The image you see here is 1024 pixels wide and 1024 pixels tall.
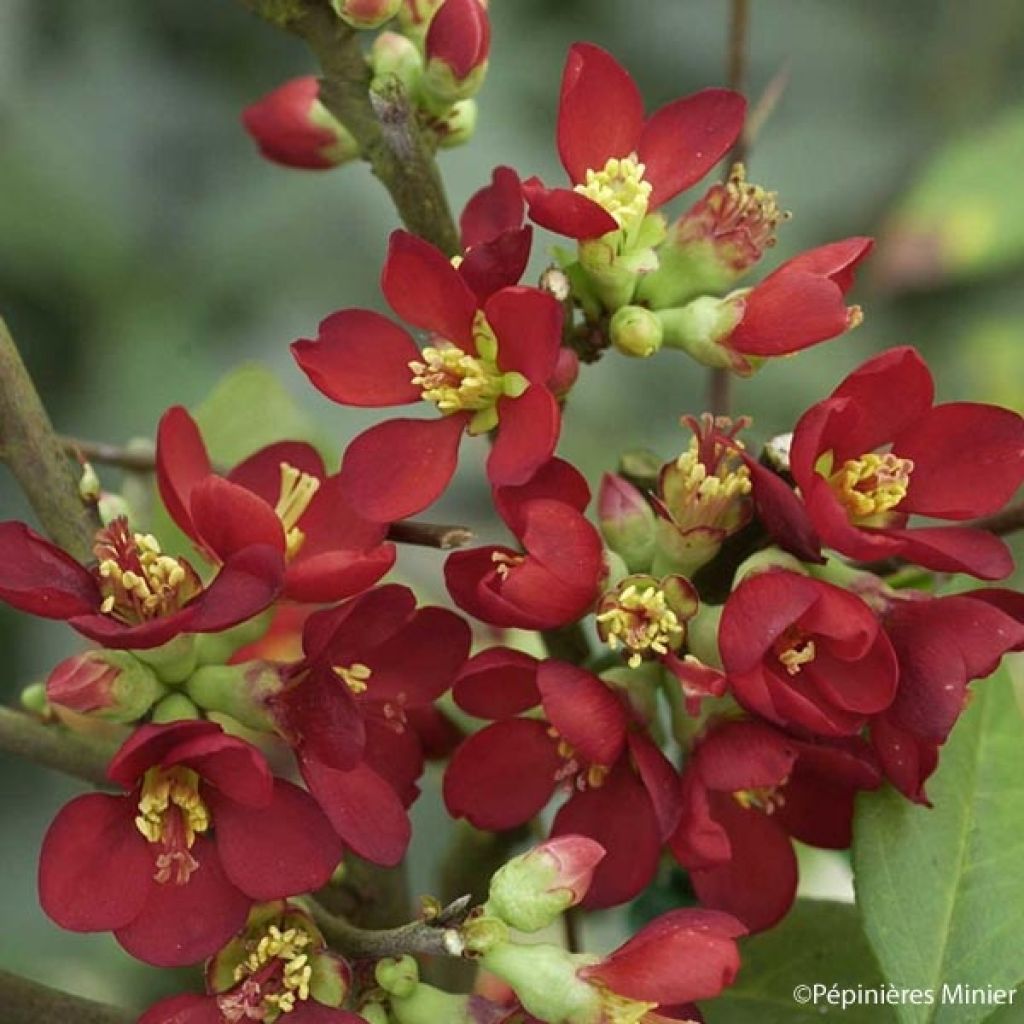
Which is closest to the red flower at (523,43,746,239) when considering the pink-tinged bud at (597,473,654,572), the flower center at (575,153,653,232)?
the flower center at (575,153,653,232)

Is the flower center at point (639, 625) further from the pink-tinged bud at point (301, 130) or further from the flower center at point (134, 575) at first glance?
the pink-tinged bud at point (301, 130)

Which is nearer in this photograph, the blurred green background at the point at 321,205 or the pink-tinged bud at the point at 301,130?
the pink-tinged bud at the point at 301,130

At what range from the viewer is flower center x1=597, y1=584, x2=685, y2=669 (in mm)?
669

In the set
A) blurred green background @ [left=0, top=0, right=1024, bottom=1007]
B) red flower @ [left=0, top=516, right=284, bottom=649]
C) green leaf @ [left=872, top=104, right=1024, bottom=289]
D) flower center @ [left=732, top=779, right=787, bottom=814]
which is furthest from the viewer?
blurred green background @ [left=0, top=0, right=1024, bottom=1007]

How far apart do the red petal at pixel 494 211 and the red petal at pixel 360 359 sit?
5 cm

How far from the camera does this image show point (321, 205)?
213cm

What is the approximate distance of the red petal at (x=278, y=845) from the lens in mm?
652

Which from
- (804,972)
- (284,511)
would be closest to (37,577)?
(284,511)

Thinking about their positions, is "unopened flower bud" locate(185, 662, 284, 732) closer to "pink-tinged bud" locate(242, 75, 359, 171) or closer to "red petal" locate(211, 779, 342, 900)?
"red petal" locate(211, 779, 342, 900)

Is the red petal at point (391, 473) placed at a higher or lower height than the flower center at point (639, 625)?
higher

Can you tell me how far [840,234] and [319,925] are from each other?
1.77m

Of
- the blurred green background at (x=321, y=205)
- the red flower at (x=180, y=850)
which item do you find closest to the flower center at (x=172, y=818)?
the red flower at (x=180, y=850)

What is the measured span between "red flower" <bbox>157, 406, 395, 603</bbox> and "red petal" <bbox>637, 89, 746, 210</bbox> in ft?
0.59

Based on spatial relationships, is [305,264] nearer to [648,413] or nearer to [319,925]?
[648,413]
